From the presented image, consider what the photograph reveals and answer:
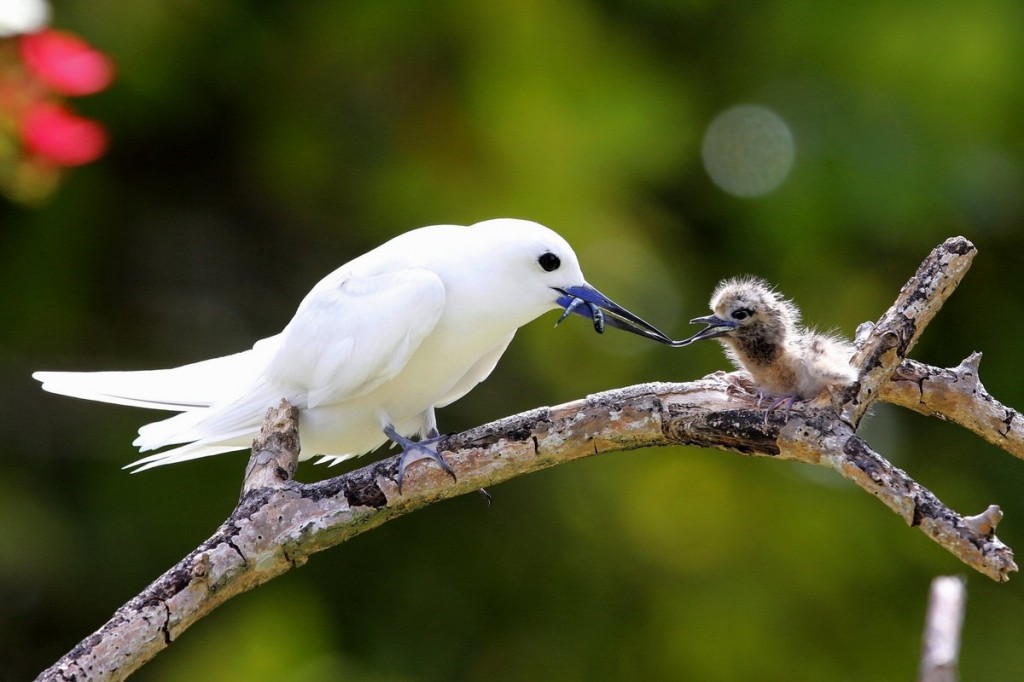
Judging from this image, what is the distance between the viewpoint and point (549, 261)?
3652 millimetres

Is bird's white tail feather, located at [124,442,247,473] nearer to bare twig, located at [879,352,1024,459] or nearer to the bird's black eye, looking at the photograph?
the bird's black eye

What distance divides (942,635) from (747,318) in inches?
80.2

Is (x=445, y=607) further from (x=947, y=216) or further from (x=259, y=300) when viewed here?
(x=947, y=216)

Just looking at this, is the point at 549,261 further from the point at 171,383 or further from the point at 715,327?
the point at 171,383

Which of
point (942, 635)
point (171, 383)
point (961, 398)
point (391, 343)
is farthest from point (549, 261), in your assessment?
point (942, 635)

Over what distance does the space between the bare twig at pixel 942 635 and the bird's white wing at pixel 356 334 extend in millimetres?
1959

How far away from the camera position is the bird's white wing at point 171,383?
386 cm

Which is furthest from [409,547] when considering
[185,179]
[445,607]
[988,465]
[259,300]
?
[988,465]

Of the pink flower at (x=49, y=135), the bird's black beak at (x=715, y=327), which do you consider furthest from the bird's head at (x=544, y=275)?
the pink flower at (x=49, y=135)

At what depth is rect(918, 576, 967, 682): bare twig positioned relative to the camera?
161 centimetres

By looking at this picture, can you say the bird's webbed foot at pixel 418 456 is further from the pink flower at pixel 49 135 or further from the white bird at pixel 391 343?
the pink flower at pixel 49 135

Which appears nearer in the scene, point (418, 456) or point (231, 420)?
point (418, 456)

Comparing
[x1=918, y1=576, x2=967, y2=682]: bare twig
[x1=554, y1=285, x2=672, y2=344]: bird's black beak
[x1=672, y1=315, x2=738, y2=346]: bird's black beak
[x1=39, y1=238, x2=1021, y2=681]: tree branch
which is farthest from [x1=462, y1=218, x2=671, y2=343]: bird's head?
[x1=918, y1=576, x2=967, y2=682]: bare twig

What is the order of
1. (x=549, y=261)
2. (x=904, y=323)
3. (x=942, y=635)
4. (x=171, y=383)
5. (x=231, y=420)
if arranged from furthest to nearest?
1. (x=171, y=383)
2. (x=231, y=420)
3. (x=549, y=261)
4. (x=904, y=323)
5. (x=942, y=635)
